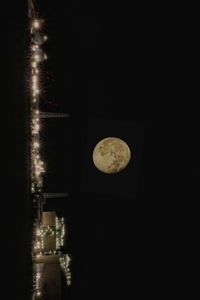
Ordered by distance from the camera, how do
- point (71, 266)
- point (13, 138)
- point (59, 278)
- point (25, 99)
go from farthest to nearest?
point (71, 266), point (59, 278), point (25, 99), point (13, 138)

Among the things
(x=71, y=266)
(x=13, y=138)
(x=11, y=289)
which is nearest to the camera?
(x=11, y=289)

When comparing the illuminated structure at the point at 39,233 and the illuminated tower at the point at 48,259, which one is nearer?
the illuminated structure at the point at 39,233

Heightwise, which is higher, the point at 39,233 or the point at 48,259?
the point at 39,233

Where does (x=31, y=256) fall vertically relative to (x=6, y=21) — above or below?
below

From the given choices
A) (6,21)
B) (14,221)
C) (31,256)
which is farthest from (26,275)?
(6,21)

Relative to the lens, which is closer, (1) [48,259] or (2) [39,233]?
(2) [39,233]

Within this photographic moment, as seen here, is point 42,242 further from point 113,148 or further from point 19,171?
point 113,148

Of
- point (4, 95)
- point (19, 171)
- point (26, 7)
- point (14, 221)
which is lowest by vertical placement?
point (14, 221)

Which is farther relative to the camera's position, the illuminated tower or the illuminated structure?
the illuminated tower

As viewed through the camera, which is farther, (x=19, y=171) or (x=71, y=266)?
(x=71, y=266)

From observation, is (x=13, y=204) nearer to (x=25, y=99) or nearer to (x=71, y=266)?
(x=25, y=99)

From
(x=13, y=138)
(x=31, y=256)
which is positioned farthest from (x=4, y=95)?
(x=31, y=256)
